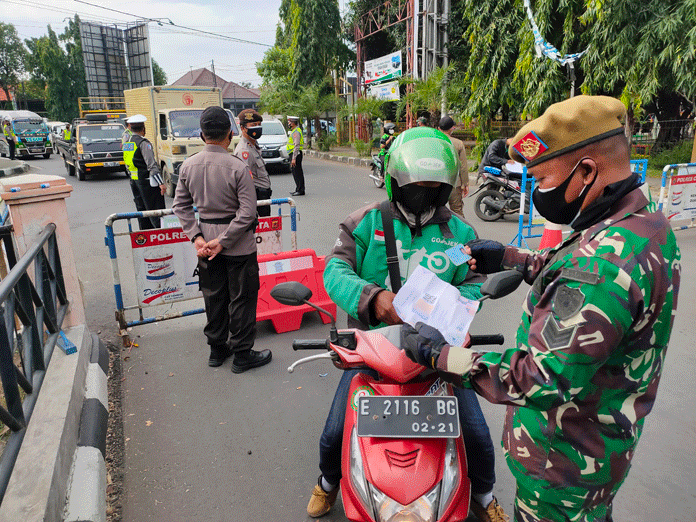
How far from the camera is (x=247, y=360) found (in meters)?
4.03

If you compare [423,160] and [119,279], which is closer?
[423,160]

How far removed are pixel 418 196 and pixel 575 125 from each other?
2.40 feet

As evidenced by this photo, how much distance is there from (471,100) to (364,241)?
15089 mm

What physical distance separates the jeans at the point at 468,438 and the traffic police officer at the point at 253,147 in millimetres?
3916

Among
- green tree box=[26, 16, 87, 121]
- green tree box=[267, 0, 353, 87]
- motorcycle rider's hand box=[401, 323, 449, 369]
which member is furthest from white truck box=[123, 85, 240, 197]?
green tree box=[26, 16, 87, 121]

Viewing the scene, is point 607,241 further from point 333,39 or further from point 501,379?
point 333,39

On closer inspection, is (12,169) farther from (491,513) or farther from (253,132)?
(491,513)

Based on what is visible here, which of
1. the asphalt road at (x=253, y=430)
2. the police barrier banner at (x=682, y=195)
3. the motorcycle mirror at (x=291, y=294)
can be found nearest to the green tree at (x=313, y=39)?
the police barrier banner at (x=682, y=195)

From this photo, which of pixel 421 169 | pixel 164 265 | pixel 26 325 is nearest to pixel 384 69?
pixel 164 265

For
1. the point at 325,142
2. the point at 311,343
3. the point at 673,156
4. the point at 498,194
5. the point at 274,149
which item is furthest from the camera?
the point at 325,142

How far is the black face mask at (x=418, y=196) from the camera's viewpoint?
6.36 feet

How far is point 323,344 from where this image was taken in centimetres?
191

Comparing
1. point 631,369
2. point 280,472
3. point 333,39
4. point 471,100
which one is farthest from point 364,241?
point 333,39

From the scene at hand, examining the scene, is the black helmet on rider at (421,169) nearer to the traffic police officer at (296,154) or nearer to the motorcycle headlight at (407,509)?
the motorcycle headlight at (407,509)
